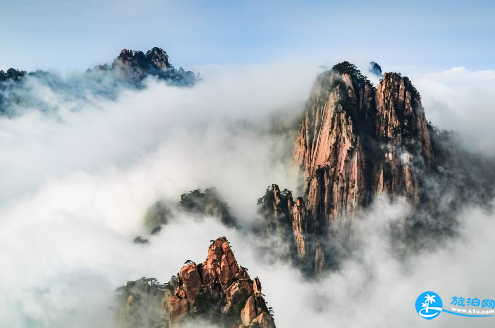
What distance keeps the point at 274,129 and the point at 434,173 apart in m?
66.3

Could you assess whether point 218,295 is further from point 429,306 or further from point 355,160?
point 355,160

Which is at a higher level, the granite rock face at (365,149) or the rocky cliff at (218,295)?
the granite rock face at (365,149)

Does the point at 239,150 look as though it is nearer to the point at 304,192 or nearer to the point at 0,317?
the point at 304,192

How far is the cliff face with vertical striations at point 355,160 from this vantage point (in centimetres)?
13338

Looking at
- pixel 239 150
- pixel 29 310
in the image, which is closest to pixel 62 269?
pixel 29 310

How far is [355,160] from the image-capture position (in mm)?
132375

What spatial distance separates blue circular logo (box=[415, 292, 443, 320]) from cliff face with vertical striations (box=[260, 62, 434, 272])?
30760 millimetres

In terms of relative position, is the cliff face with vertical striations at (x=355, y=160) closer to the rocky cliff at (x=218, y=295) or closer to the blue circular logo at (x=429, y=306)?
the blue circular logo at (x=429, y=306)

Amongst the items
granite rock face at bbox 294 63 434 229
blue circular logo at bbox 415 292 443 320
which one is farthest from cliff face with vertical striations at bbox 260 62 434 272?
blue circular logo at bbox 415 292 443 320

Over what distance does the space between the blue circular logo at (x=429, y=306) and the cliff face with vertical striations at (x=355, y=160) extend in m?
A: 30.8

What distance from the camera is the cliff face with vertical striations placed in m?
133

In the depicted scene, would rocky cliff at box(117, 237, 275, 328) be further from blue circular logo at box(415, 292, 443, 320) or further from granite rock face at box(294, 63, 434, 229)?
granite rock face at box(294, 63, 434, 229)

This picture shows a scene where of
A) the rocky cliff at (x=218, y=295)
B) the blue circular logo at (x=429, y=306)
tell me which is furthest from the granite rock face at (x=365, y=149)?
the rocky cliff at (x=218, y=295)

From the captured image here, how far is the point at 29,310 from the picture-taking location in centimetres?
13400
